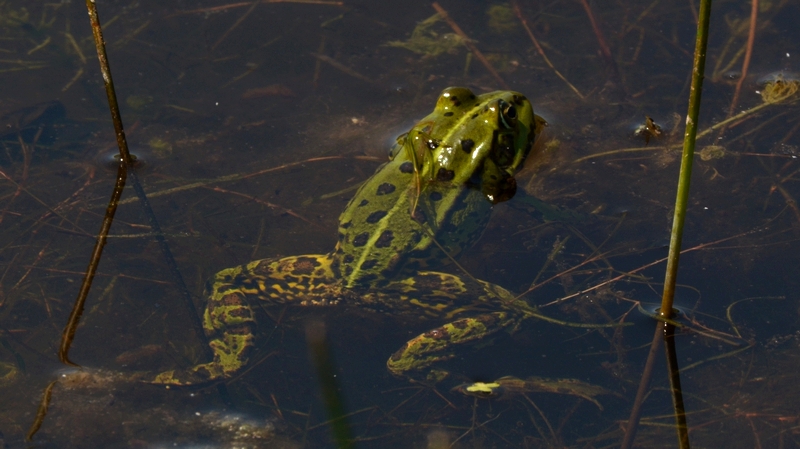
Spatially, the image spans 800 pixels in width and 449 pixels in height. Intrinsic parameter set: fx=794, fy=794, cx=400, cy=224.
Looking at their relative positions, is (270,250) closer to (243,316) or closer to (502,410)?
(243,316)

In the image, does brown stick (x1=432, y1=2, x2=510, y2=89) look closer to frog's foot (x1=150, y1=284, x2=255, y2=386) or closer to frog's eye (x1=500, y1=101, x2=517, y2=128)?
frog's eye (x1=500, y1=101, x2=517, y2=128)

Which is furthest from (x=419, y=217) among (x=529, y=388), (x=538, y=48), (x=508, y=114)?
(x=538, y=48)

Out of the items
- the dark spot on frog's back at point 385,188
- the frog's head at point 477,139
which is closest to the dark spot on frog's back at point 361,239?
the dark spot on frog's back at point 385,188

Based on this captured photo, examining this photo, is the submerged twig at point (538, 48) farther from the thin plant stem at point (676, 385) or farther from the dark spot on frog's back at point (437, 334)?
the dark spot on frog's back at point (437, 334)

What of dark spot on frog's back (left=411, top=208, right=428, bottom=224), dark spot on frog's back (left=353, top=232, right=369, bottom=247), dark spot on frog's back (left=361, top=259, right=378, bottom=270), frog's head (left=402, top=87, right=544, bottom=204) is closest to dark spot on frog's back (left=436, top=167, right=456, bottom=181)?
frog's head (left=402, top=87, right=544, bottom=204)

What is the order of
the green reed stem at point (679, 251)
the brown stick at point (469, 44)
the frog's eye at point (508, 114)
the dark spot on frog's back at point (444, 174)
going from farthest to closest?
the brown stick at point (469, 44), the frog's eye at point (508, 114), the dark spot on frog's back at point (444, 174), the green reed stem at point (679, 251)

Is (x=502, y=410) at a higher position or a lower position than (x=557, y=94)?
lower

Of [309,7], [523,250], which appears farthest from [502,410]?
[309,7]
